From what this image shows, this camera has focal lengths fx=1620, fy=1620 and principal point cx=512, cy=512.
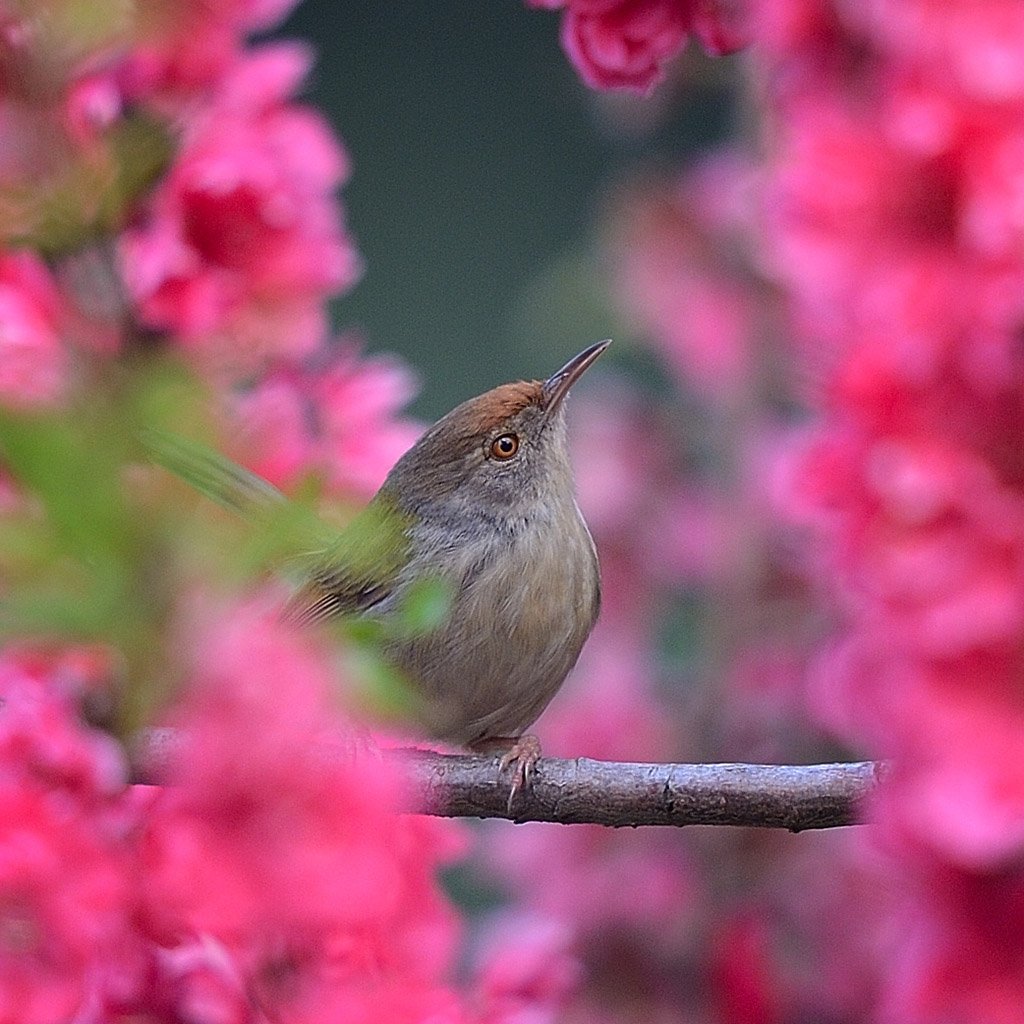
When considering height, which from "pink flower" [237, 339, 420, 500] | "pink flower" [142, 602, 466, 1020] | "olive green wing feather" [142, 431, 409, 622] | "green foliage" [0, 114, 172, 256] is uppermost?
"green foliage" [0, 114, 172, 256]

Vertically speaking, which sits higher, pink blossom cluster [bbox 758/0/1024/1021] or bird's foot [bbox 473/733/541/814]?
pink blossom cluster [bbox 758/0/1024/1021]

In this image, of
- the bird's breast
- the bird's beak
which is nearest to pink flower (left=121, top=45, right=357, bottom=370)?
the bird's breast

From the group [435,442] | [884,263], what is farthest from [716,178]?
[884,263]

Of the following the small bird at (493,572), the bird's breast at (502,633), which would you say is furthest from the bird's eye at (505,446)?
the bird's breast at (502,633)

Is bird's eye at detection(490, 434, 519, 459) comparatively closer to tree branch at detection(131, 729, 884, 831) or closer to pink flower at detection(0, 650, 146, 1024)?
tree branch at detection(131, 729, 884, 831)

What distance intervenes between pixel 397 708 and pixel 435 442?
1.84 meters

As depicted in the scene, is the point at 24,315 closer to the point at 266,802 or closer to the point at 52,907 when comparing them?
the point at 52,907

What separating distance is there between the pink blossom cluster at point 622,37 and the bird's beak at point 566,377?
1.05 metres

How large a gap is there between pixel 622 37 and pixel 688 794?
2.08 feet

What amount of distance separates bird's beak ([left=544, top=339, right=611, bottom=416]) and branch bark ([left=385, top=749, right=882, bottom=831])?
37.1 inches

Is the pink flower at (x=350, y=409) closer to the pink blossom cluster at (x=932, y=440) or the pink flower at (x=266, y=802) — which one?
the pink blossom cluster at (x=932, y=440)

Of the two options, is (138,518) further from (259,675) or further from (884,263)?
(884,263)

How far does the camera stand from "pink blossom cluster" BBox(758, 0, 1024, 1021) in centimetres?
116

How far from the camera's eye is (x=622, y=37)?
1.23m
